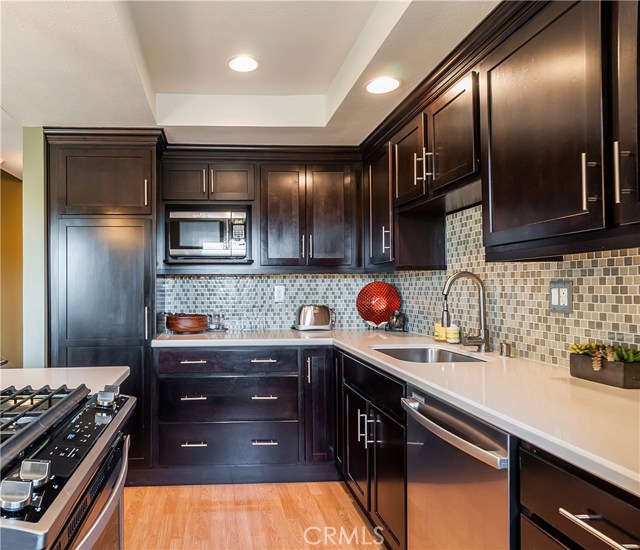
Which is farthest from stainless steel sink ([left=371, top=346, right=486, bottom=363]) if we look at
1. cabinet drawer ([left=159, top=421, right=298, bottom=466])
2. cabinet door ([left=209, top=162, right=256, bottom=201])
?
cabinet door ([left=209, top=162, right=256, bottom=201])

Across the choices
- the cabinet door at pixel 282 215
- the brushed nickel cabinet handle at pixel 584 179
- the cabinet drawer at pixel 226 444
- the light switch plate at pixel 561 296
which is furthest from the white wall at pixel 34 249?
the brushed nickel cabinet handle at pixel 584 179

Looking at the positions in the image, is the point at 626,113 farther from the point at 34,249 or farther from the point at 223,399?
the point at 34,249

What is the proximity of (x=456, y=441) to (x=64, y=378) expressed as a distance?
145 centimetres

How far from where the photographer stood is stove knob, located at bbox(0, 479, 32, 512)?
0.73m

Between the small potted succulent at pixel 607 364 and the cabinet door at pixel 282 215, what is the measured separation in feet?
6.89

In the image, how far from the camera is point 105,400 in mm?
1366

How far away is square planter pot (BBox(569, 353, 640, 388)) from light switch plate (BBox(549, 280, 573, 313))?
282 mm

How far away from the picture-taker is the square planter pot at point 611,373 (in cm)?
137

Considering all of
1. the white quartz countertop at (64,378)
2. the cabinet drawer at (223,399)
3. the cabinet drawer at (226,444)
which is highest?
the white quartz countertop at (64,378)

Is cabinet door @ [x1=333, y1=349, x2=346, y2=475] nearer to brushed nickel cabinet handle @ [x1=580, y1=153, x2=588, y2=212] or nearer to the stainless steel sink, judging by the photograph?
the stainless steel sink

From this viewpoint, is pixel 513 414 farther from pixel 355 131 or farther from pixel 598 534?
pixel 355 131

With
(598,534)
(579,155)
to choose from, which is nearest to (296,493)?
(598,534)

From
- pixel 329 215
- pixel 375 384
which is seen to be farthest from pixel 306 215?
pixel 375 384

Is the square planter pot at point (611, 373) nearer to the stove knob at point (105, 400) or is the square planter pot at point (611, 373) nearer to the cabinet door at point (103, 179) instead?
the stove knob at point (105, 400)
